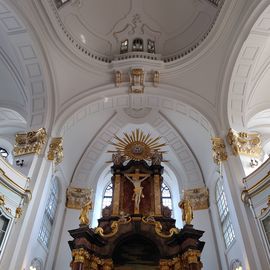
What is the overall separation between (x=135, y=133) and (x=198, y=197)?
16.3 ft

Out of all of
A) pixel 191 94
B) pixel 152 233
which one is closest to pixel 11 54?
pixel 191 94

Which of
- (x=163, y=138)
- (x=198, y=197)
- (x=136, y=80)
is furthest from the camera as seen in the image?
(x=163, y=138)

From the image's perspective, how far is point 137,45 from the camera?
17031 millimetres

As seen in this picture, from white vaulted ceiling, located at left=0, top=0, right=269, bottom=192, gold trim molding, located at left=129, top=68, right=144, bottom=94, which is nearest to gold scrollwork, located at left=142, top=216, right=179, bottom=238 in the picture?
white vaulted ceiling, located at left=0, top=0, right=269, bottom=192

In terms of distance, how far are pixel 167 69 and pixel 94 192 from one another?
7186 mm

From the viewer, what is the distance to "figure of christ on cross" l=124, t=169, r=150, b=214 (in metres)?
13.7

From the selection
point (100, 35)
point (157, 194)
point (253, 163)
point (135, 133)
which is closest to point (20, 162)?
point (157, 194)

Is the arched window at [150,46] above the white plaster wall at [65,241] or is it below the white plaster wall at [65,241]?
above

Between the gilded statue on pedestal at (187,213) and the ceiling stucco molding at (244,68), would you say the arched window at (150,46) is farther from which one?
the gilded statue on pedestal at (187,213)

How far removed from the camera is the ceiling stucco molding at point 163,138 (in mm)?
16891

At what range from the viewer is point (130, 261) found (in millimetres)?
11805

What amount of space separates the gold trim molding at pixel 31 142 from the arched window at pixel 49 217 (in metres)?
3.09

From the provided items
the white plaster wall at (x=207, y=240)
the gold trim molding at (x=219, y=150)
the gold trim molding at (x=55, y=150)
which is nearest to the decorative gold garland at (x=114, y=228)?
the gold trim molding at (x=55, y=150)

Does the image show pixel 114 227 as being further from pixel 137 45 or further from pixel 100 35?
pixel 100 35
